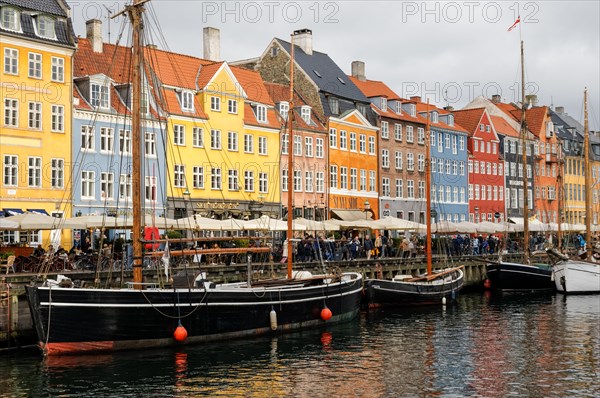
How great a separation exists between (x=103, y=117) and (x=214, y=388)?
29241mm

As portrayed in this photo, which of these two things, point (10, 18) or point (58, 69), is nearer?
point (10, 18)

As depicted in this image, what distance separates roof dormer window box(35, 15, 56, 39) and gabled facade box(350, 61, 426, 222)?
3168cm

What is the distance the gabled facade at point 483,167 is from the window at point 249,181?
32704 millimetres

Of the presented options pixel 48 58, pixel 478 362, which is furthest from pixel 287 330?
pixel 48 58

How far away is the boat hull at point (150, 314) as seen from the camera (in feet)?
84.8

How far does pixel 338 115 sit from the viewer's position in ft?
220

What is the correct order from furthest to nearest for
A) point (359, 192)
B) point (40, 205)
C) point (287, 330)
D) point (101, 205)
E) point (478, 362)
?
1. point (359, 192)
2. point (101, 205)
3. point (40, 205)
4. point (287, 330)
5. point (478, 362)

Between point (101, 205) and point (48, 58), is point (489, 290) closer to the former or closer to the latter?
point (101, 205)

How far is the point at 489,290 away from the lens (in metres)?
56.3

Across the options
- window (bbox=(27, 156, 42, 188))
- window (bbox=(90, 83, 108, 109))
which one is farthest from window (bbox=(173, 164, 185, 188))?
window (bbox=(27, 156, 42, 188))

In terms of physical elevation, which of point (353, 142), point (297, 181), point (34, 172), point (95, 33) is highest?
point (95, 33)

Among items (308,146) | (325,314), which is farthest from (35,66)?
(308,146)

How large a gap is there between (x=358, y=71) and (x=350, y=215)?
18.7 metres

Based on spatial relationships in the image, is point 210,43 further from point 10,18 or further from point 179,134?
point 10,18
